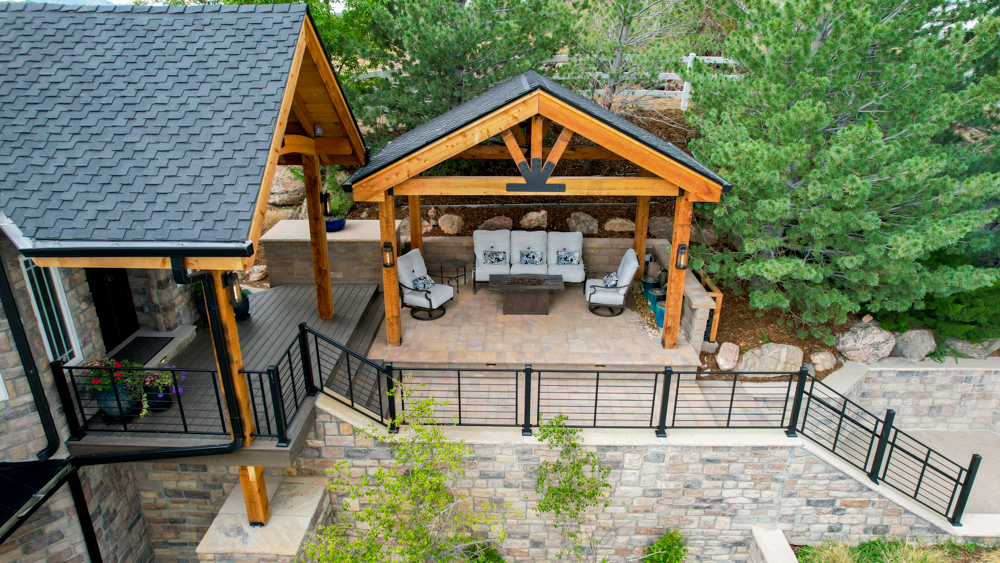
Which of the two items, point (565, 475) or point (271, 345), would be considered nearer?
point (565, 475)

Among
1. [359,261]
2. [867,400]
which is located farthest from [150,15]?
[867,400]

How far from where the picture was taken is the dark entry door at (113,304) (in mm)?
6691

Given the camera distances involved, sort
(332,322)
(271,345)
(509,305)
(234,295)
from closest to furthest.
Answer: (234,295) → (271,345) → (332,322) → (509,305)

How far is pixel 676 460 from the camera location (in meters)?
6.96

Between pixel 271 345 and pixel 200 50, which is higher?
pixel 200 50

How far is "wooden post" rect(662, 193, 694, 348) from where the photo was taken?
812 centimetres

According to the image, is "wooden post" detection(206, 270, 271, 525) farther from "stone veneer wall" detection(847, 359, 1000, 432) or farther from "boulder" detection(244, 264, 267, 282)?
"stone veneer wall" detection(847, 359, 1000, 432)

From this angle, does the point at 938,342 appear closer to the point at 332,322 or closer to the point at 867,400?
the point at 867,400

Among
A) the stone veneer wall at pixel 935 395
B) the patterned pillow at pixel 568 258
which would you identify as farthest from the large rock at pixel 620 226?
the stone veneer wall at pixel 935 395

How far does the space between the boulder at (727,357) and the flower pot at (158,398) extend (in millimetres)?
7616

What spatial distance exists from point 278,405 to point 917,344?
1012 centimetres

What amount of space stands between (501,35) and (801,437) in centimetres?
817

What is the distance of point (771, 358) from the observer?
946cm

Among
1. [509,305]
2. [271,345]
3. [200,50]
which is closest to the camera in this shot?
[200,50]
